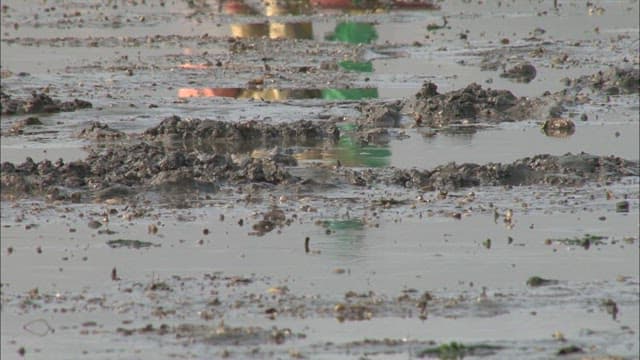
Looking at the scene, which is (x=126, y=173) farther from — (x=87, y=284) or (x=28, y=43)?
(x=28, y=43)

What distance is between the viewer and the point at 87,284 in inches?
489

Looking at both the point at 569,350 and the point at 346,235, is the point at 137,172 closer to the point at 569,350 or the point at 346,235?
the point at 346,235

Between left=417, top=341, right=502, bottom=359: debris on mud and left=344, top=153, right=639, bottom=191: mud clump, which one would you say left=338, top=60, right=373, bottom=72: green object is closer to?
left=344, top=153, right=639, bottom=191: mud clump

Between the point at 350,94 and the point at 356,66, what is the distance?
290cm

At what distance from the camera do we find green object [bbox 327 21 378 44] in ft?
96.3

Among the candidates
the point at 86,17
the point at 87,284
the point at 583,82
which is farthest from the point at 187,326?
the point at 86,17

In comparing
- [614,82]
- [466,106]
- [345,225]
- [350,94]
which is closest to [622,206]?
[345,225]

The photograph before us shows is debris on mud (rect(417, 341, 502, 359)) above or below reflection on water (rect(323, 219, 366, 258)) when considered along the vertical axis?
below

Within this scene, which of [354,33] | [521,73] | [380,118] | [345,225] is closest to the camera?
[345,225]

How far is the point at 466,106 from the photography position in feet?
68.4

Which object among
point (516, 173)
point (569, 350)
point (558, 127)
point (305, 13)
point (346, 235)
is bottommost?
point (569, 350)

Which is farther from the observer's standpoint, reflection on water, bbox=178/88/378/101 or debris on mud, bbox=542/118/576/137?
reflection on water, bbox=178/88/378/101

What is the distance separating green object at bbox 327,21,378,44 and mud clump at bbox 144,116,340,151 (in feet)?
32.4

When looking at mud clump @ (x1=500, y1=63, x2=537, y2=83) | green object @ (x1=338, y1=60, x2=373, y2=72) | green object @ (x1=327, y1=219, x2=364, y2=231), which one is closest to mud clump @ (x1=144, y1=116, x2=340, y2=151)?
green object @ (x1=327, y1=219, x2=364, y2=231)
